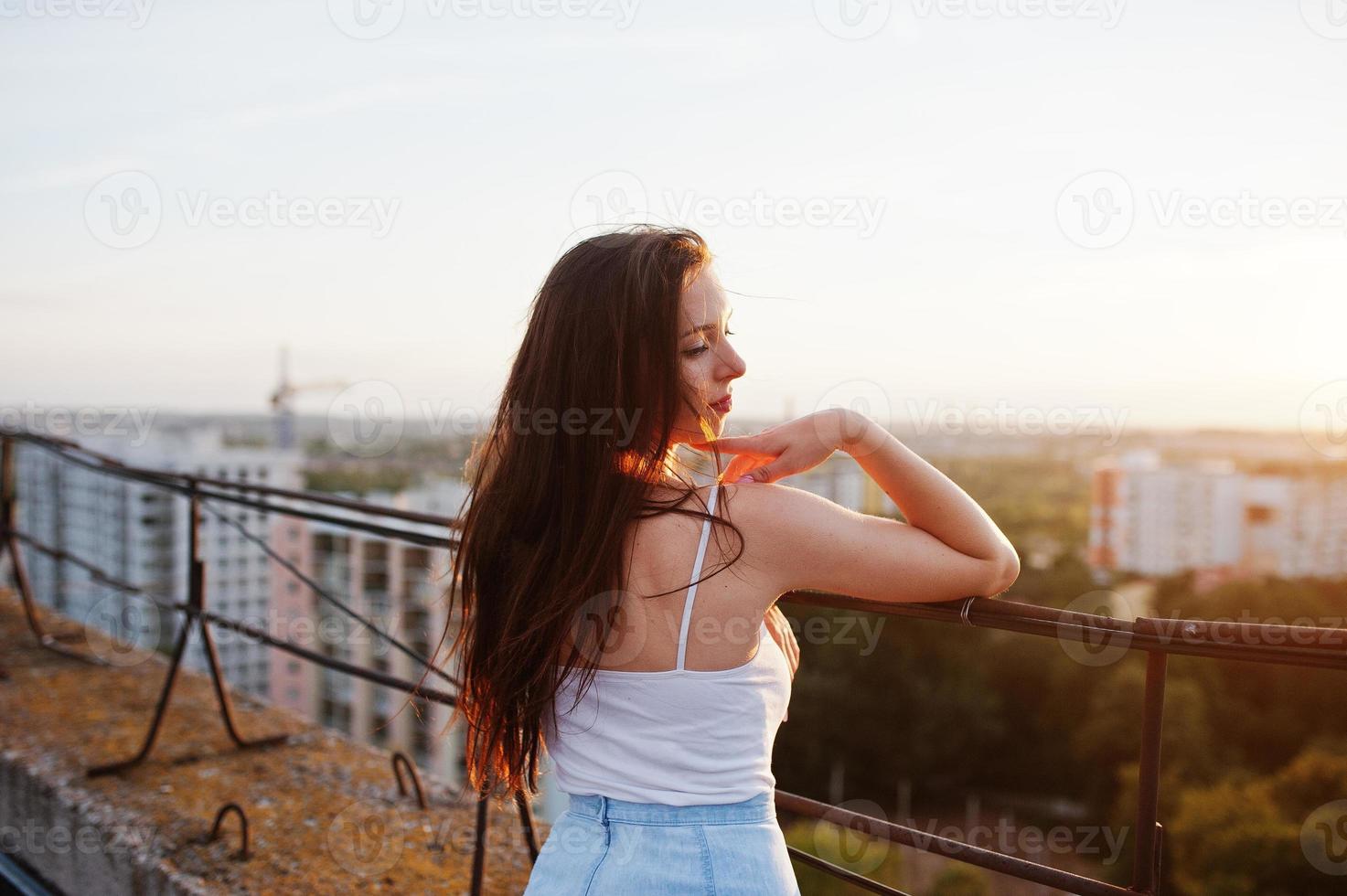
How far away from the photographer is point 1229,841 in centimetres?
1884

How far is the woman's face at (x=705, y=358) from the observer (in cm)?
127

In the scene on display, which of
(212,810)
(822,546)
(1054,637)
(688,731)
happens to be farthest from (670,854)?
(212,810)

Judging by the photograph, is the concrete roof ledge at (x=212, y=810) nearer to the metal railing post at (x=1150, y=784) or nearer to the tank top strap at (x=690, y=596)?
the tank top strap at (x=690, y=596)

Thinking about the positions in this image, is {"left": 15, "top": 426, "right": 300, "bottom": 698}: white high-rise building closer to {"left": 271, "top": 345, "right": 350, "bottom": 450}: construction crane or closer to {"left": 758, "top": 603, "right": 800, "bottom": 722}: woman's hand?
{"left": 271, "top": 345, "right": 350, "bottom": 450}: construction crane

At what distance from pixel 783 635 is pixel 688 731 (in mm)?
288

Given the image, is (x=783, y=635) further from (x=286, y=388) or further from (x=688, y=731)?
(x=286, y=388)

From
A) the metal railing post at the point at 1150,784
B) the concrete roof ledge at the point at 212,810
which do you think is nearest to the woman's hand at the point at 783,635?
the metal railing post at the point at 1150,784

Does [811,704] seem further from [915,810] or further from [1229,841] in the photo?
[1229,841]

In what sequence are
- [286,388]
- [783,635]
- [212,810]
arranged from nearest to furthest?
[783,635] < [212,810] < [286,388]

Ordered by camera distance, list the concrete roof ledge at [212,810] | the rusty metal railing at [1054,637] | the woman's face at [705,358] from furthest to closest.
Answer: the concrete roof ledge at [212,810] → the woman's face at [705,358] → the rusty metal railing at [1054,637]

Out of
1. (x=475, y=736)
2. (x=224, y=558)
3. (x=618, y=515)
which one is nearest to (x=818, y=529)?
(x=618, y=515)

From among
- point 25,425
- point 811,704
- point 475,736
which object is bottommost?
point 811,704

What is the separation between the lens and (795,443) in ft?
4.41

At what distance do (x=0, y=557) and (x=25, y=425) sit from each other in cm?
78
